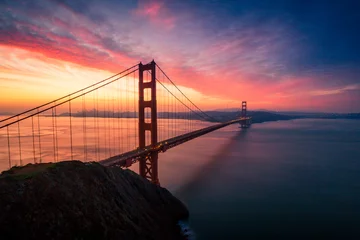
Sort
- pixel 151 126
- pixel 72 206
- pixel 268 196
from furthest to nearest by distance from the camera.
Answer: pixel 151 126 → pixel 268 196 → pixel 72 206

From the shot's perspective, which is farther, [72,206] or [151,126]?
[151,126]

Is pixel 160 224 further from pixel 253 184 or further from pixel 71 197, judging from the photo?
pixel 253 184

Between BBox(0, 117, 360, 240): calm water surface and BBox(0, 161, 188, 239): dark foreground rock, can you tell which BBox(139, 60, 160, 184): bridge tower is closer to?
BBox(0, 117, 360, 240): calm water surface

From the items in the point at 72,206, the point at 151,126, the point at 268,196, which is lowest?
the point at 268,196

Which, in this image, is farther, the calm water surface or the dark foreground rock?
the calm water surface

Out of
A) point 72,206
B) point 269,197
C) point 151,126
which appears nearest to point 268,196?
point 269,197

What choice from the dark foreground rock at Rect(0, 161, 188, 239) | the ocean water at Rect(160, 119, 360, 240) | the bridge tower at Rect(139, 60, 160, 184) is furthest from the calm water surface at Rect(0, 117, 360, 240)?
the dark foreground rock at Rect(0, 161, 188, 239)

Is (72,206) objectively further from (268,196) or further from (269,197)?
(268,196)

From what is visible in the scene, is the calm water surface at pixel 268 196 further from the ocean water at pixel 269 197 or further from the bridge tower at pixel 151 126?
the bridge tower at pixel 151 126
